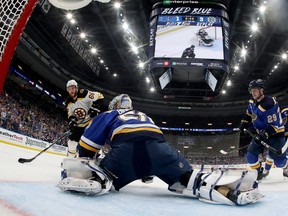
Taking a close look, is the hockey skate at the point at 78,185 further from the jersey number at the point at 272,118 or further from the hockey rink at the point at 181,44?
the hockey rink at the point at 181,44

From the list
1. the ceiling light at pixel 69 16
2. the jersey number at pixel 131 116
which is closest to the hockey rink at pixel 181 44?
the ceiling light at pixel 69 16

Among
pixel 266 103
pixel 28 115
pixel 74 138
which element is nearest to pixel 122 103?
pixel 74 138

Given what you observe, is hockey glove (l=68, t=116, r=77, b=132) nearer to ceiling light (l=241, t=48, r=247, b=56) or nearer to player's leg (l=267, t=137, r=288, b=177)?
player's leg (l=267, t=137, r=288, b=177)

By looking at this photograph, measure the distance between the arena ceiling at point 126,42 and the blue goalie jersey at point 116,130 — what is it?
7.69 metres

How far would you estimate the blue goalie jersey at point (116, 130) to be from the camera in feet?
6.39

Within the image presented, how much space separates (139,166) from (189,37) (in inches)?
247

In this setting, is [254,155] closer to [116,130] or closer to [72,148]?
[72,148]

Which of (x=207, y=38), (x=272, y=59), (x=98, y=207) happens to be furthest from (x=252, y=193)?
(x=272, y=59)

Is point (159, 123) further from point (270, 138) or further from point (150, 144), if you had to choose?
point (150, 144)

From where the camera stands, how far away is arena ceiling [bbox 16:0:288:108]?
1059 centimetres

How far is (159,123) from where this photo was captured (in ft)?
78.7

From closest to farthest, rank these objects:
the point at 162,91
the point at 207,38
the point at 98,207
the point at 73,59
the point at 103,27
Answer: the point at 98,207, the point at 207,38, the point at 162,91, the point at 103,27, the point at 73,59

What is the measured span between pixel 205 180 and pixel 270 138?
2.30 metres

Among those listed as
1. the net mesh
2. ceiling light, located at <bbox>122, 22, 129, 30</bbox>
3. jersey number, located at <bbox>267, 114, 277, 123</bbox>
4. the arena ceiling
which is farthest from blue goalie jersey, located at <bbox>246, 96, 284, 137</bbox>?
ceiling light, located at <bbox>122, 22, 129, 30</bbox>
